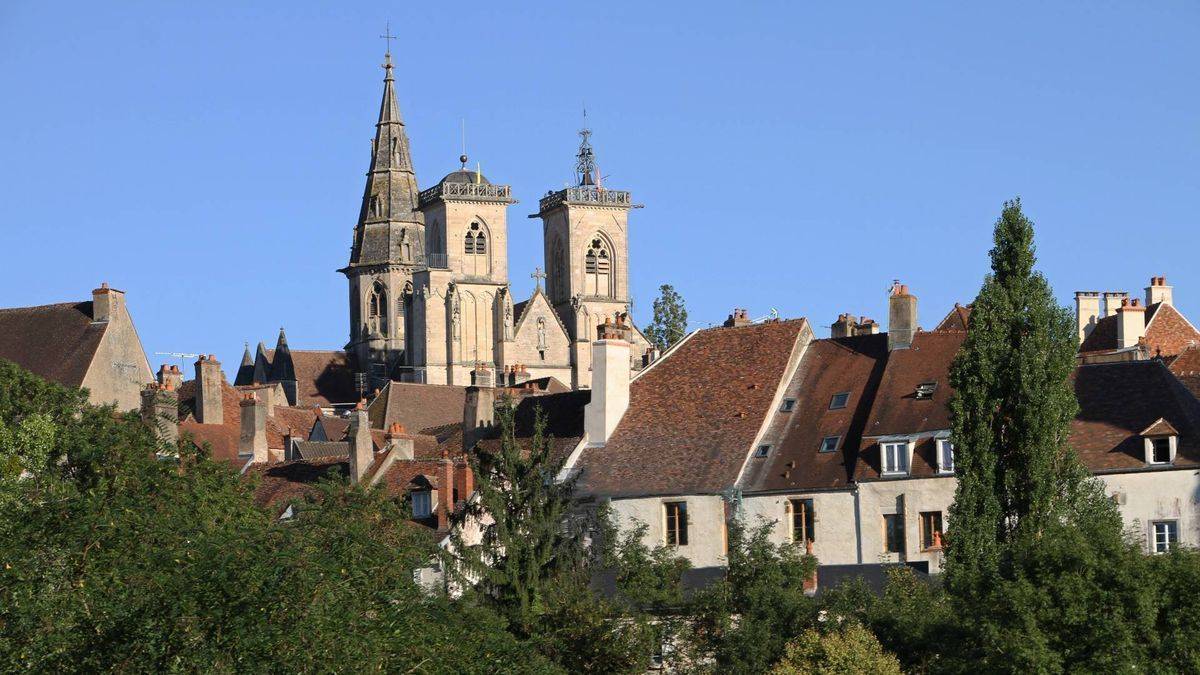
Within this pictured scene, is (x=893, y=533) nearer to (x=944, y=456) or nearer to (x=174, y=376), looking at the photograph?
(x=944, y=456)

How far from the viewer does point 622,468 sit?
54750 millimetres

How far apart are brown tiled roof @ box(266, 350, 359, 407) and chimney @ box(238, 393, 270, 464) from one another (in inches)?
2622

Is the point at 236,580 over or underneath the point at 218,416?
underneath

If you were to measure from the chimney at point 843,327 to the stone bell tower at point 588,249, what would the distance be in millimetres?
72570

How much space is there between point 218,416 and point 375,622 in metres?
43.3

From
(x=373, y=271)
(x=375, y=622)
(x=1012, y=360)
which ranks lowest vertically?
(x=375, y=622)

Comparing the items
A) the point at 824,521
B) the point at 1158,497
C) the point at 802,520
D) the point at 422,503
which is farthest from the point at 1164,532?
the point at 422,503

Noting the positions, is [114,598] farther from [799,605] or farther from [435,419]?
[435,419]

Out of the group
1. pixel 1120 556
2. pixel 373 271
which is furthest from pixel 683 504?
pixel 373 271

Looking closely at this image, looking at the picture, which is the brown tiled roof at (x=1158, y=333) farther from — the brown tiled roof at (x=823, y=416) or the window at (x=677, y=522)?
the window at (x=677, y=522)

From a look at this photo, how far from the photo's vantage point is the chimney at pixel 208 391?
7556 cm

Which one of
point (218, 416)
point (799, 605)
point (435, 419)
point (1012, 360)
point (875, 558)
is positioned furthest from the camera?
point (435, 419)

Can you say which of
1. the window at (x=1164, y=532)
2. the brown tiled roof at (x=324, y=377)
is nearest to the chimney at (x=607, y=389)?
the window at (x=1164, y=532)

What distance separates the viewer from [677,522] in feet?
174
